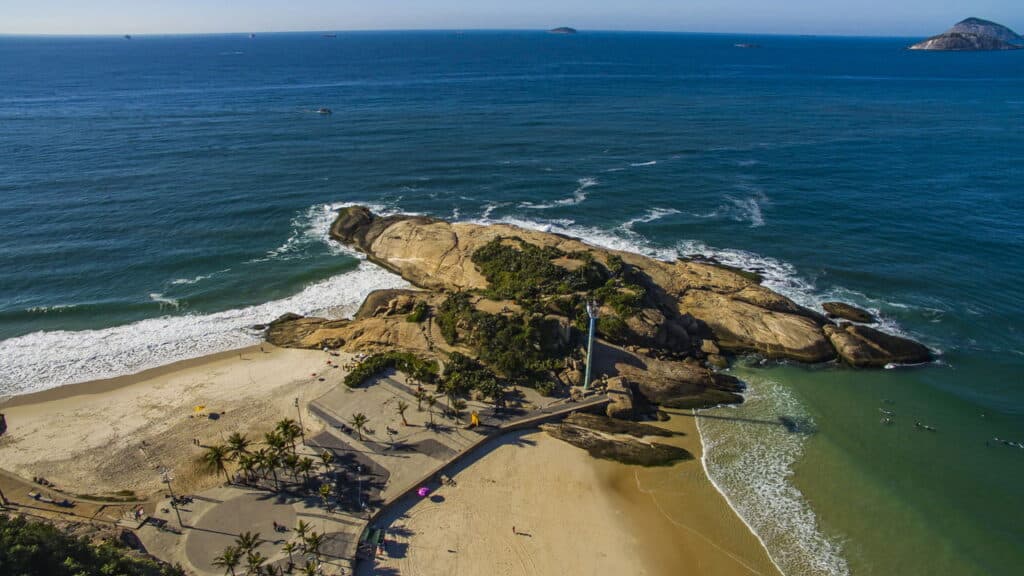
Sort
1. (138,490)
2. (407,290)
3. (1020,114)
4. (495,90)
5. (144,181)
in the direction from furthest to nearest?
(495,90)
(1020,114)
(144,181)
(407,290)
(138,490)

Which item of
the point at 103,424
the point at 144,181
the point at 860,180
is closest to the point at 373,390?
the point at 103,424

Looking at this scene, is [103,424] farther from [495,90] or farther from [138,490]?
[495,90]

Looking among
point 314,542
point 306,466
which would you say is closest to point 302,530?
point 314,542

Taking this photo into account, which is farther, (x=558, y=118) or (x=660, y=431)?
(x=558, y=118)

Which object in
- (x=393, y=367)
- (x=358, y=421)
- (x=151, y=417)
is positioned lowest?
(x=151, y=417)

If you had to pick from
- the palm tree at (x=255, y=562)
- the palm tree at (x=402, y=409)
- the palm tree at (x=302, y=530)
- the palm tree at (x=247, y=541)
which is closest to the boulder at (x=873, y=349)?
the palm tree at (x=402, y=409)

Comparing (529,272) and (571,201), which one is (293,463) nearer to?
(529,272)
